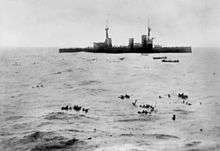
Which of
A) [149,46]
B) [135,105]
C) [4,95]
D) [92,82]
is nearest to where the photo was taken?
[135,105]

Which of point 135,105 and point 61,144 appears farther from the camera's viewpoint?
point 135,105

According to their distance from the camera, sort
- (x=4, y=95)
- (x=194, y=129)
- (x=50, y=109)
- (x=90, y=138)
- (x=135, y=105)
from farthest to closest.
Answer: (x=4, y=95)
(x=135, y=105)
(x=50, y=109)
(x=194, y=129)
(x=90, y=138)

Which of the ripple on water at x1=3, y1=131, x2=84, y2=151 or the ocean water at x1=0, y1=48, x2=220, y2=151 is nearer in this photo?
the ripple on water at x1=3, y1=131, x2=84, y2=151

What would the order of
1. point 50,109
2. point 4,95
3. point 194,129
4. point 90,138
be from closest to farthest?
point 90,138
point 194,129
point 50,109
point 4,95

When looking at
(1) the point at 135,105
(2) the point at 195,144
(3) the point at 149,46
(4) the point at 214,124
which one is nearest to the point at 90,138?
(2) the point at 195,144

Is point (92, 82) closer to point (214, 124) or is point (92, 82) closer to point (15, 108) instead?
point (15, 108)

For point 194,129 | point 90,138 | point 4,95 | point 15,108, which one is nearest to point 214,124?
point 194,129

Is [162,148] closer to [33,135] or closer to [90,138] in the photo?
[90,138]

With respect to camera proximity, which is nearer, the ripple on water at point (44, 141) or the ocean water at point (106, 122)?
the ripple on water at point (44, 141)

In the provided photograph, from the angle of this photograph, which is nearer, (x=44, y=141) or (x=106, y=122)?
(x=44, y=141)
